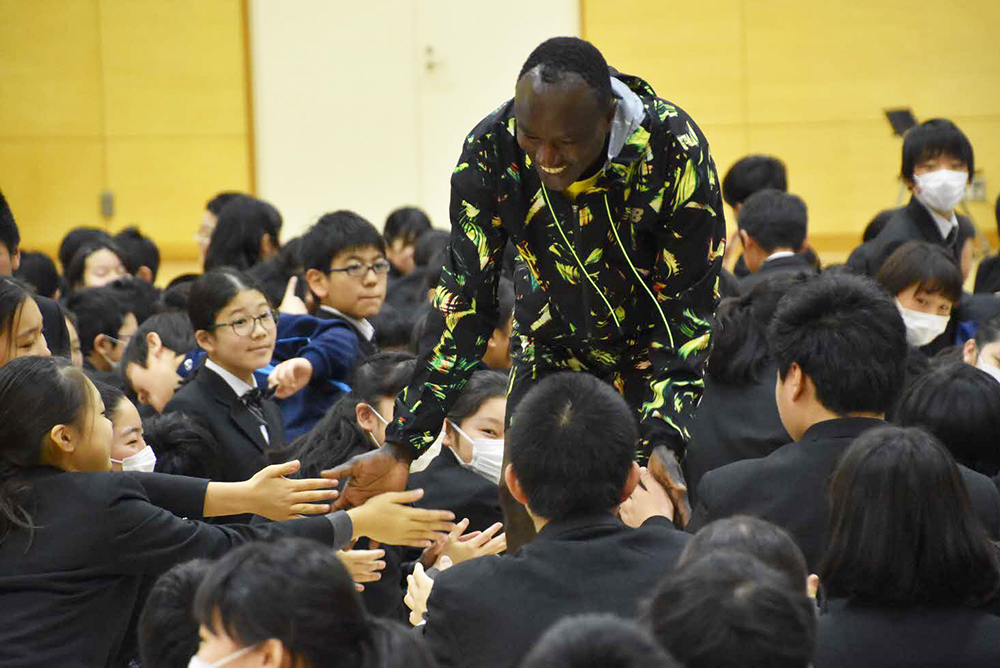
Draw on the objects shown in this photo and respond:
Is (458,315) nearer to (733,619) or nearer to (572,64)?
(572,64)

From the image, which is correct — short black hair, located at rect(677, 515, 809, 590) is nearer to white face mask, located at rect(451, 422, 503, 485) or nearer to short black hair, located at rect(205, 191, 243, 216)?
white face mask, located at rect(451, 422, 503, 485)

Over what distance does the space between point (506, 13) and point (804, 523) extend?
23.2 feet

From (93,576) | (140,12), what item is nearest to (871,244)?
(93,576)

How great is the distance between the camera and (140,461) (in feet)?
10.9

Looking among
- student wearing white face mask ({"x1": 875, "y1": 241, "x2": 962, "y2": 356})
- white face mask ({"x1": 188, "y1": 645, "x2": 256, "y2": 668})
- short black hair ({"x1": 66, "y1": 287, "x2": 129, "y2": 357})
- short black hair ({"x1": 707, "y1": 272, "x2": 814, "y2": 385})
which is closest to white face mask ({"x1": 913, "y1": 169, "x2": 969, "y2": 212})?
student wearing white face mask ({"x1": 875, "y1": 241, "x2": 962, "y2": 356})

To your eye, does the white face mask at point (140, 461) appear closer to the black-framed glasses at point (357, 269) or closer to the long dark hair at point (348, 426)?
the long dark hair at point (348, 426)

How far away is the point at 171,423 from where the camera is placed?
11.8 feet

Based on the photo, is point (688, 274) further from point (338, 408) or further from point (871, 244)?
point (871, 244)

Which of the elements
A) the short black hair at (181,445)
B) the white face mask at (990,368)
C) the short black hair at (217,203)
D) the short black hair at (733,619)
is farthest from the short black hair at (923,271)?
the short black hair at (217,203)

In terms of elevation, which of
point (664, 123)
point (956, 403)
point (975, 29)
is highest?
point (975, 29)

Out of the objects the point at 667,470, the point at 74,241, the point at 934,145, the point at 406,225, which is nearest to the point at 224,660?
the point at 667,470

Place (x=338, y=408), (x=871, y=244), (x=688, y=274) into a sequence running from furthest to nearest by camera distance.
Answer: (x=871, y=244), (x=338, y=408), (x=688, y=274)

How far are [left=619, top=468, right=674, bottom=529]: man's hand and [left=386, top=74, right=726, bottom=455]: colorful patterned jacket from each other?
0.26 ft

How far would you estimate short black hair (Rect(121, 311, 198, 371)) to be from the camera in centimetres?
441
